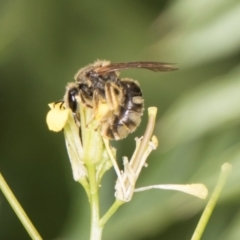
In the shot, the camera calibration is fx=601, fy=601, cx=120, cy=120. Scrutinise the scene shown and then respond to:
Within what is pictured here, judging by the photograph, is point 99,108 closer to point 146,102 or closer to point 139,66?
point 139,66

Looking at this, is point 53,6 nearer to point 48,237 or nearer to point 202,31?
point 48,237

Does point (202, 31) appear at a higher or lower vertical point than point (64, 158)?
higher

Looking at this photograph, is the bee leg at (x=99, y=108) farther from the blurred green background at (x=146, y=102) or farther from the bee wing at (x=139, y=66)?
the blurred green background at (x=146, y=102)

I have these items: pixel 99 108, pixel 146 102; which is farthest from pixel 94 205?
pixel 146 102

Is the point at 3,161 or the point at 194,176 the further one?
the point at 3,161

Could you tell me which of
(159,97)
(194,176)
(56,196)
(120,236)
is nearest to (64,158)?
(56,196)

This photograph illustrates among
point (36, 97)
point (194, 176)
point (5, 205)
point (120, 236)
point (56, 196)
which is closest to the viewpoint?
point (194, 176)
